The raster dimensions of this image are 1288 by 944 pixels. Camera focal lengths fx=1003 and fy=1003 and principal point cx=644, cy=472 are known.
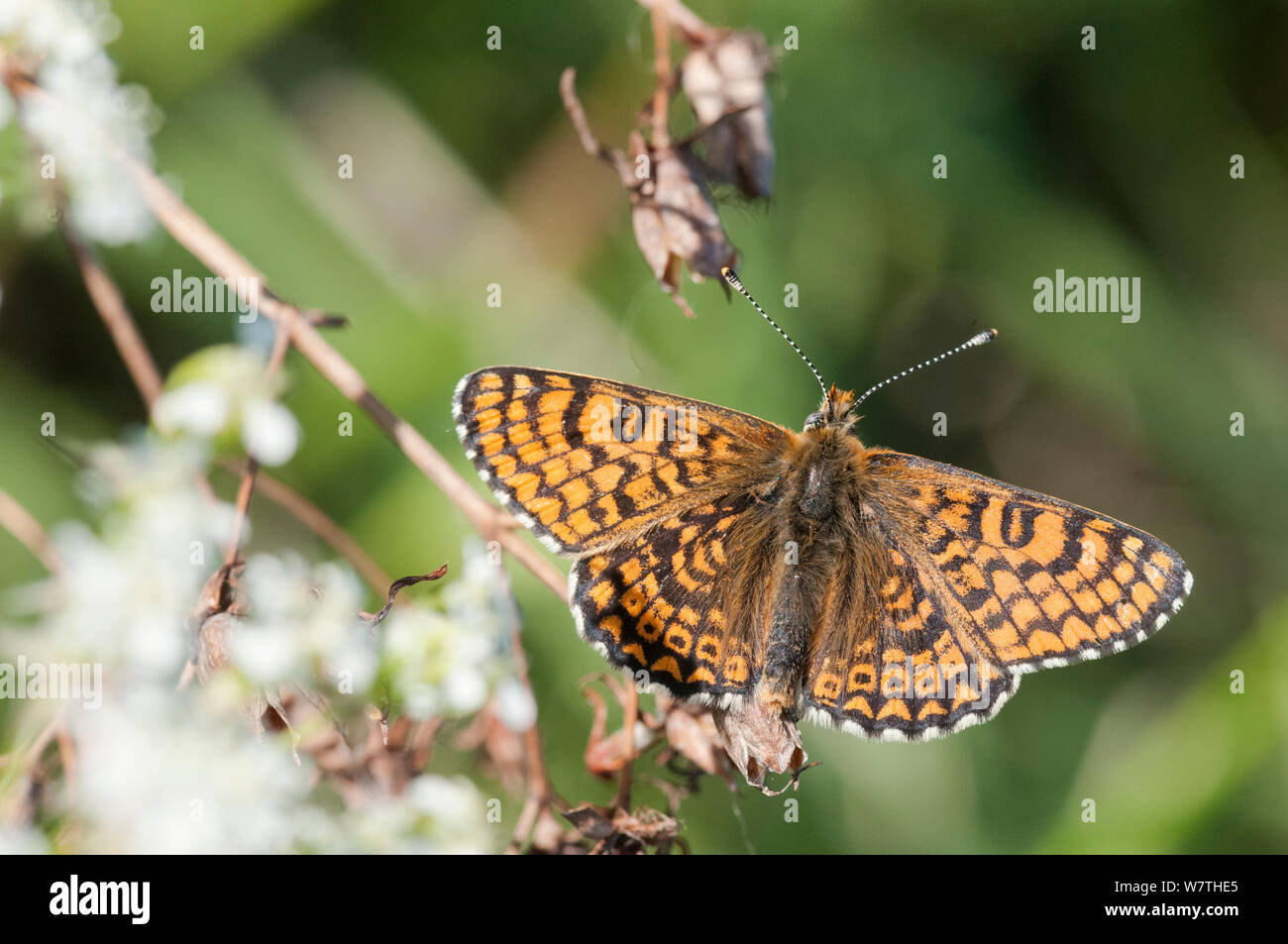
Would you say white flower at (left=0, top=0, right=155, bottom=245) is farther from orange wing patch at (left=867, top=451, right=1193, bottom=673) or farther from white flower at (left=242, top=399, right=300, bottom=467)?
orange wing patch at (left=867, top=451, right=1193, bottom=673)

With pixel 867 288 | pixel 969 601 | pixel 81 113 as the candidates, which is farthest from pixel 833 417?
pixel 81 113

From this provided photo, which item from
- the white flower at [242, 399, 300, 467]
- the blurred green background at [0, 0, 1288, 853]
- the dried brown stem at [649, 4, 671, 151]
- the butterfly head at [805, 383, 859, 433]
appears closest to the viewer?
the white flower at [242, 399, 300, 467]

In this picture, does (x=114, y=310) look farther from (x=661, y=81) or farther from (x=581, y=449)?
(x=661, y=81)

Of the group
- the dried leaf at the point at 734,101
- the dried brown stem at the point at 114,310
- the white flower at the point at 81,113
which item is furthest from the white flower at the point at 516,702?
the white flower at the point at 81,113

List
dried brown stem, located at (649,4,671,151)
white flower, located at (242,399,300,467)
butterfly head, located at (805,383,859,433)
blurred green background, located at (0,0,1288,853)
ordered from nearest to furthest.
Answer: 1. white flower, located at (242,399,300,467)
2. dried brown stem, located at (649,4,671,151)
3. butterfly head, located at (805,383,859,433)
4. blurred green background, located at (0,0,1288,853)

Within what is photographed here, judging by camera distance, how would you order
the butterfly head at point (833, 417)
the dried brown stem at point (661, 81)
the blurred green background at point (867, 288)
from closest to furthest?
Answer: the dried brown stem at point (661, 81)
the butterfly head at point (833, 417)
the blurred green background at point (867, 288)

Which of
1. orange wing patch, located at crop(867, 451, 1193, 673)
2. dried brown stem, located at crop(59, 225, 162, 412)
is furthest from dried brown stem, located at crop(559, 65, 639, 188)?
dried brown stem, located at crop(59, 225, 162, 412)

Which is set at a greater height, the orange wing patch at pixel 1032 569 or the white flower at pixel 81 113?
the white flower at pixel 81 113

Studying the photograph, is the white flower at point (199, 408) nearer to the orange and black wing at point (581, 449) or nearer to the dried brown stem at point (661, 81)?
the orange and black wing at point (581, 449)
